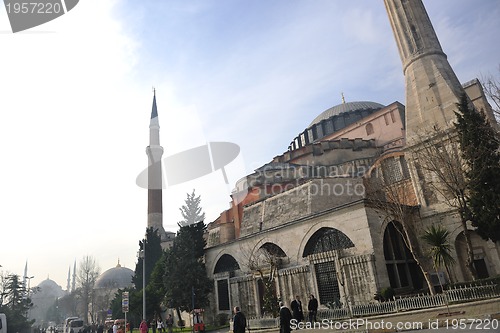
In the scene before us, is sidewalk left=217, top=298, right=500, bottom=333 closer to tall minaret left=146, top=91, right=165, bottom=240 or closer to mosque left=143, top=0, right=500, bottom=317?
mosque left=143, top=0, right=500, bottom=317

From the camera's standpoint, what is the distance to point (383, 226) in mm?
17469

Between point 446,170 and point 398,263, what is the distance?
17.9 ft

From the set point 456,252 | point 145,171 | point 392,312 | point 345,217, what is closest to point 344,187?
point 345,217

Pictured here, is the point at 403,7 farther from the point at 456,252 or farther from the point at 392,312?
the point at 392,312

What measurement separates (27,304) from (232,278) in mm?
30089

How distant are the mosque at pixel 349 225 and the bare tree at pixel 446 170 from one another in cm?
55

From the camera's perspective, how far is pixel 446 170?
1692 centimetres

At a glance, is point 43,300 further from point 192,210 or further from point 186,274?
point 186,274

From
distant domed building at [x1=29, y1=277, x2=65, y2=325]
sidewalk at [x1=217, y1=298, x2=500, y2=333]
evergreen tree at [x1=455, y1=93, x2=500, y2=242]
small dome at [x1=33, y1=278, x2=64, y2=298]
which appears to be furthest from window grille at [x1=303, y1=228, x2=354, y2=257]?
small dome at [x1=33, y1=278, x2=64, y2=298]

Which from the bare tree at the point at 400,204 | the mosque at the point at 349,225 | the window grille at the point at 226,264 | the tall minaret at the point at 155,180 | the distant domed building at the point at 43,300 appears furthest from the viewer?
the distant domed building at the point at 43,300

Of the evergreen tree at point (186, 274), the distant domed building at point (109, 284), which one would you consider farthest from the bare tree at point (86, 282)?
the evergreen tree at point (186, 274)

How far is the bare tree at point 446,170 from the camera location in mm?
16016

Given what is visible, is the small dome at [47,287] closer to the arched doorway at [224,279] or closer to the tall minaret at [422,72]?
the arched doorway at [224,279]

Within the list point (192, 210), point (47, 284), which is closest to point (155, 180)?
point (192, 210)
